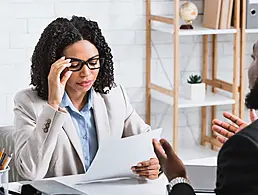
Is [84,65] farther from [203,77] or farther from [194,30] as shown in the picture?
[203,77]

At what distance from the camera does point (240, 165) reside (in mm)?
1510

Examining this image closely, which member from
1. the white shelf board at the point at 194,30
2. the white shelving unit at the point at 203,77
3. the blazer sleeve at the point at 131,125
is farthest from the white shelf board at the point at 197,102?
the blazer sleeve at the point at 131,125

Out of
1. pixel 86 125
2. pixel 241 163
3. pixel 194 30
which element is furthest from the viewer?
pixel 194 30

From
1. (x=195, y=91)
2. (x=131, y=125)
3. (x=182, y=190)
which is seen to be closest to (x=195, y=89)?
(x=195, y=91)

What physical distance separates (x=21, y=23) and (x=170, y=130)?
3.89ft

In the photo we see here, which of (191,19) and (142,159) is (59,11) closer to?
Result: (191,19)

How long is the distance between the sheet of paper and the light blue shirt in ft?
1.04

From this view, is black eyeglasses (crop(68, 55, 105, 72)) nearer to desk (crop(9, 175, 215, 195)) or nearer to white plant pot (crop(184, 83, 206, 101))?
desk (crop(9, 175, 215, 195))

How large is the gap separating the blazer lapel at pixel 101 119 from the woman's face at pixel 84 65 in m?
0.08

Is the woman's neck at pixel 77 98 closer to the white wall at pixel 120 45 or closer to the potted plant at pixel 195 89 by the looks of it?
the white wall at pixel 120 45

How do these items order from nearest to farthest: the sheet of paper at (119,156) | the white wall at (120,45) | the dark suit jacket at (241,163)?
the dark suit jacket at (241,163) < the sheet of paper at (119,156) < the white wall at (120,45)

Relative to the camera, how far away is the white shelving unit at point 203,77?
151 inches

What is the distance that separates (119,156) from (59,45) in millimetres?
594

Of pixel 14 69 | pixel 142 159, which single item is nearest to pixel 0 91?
pixel 14 69
